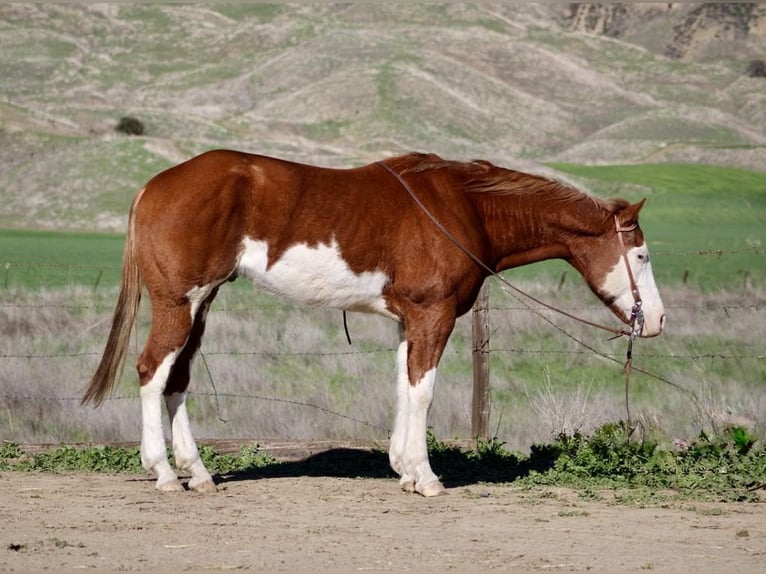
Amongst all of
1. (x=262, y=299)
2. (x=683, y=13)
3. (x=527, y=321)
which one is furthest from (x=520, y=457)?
(x=683, y=13)

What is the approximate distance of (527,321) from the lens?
18.6 metres

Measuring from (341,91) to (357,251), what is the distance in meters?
103

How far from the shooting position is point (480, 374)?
35.0ft

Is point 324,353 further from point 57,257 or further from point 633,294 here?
point 57,257

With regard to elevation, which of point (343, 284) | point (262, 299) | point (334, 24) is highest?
point (334, 24)

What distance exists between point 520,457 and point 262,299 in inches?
514

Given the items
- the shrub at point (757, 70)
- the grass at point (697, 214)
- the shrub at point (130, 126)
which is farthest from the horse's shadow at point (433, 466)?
the shrub at point (757, 70)

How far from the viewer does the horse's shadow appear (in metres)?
9.53

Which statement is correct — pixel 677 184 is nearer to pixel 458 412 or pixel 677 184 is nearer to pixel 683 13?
pixel 458 412

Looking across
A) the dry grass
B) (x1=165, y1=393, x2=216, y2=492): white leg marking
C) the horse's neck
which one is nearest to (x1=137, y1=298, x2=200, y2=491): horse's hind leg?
(x1=165, y1=393, x2=216, y2=492): white leg marking

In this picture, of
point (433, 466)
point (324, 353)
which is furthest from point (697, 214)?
point (433, 466)

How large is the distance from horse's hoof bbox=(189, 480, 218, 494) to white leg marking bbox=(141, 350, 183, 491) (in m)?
0.10

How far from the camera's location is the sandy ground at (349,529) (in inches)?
251

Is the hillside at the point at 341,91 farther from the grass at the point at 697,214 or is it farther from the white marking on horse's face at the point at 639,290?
the white marking on horse's face at the point at 639,290
